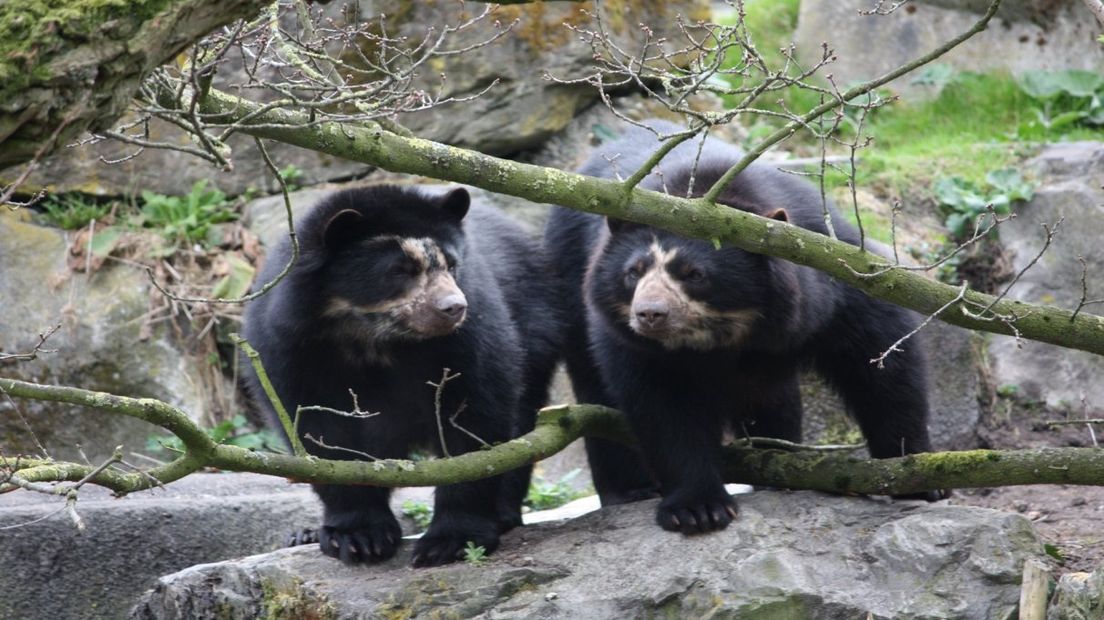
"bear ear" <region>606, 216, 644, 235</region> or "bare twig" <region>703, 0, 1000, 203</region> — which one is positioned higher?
"bare twig" <region>703, 0, 1000, 203</region>

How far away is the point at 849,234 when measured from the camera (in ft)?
20.2

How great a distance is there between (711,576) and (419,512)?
294 cm

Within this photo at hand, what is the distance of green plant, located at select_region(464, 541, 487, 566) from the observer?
559 cm

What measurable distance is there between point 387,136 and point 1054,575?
3239 mm

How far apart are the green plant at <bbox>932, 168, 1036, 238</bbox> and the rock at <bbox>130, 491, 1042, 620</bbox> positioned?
412 centimetres

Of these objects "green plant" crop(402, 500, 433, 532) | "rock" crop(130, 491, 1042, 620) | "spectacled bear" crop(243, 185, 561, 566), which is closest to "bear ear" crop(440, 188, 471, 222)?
"spectacled bear" crop(243, 185, 561, 566)

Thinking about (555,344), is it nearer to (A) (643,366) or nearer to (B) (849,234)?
(A) (643,366)

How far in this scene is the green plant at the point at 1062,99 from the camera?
10539 millimetres

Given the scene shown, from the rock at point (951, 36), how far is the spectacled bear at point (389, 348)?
5.73m

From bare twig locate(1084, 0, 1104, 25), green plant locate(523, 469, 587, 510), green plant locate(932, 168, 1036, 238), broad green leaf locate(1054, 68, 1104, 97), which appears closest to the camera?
bare twig locate(1084, 0, 1104, 25)

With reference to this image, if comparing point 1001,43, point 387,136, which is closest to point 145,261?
point 387,136

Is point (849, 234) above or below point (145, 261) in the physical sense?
above

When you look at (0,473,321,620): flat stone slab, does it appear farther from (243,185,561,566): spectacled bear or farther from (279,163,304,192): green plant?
(279,163,304,192): green plant

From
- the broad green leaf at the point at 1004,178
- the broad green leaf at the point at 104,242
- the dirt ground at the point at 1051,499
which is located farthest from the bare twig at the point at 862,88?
the broad green leaf at the point at 104,242
